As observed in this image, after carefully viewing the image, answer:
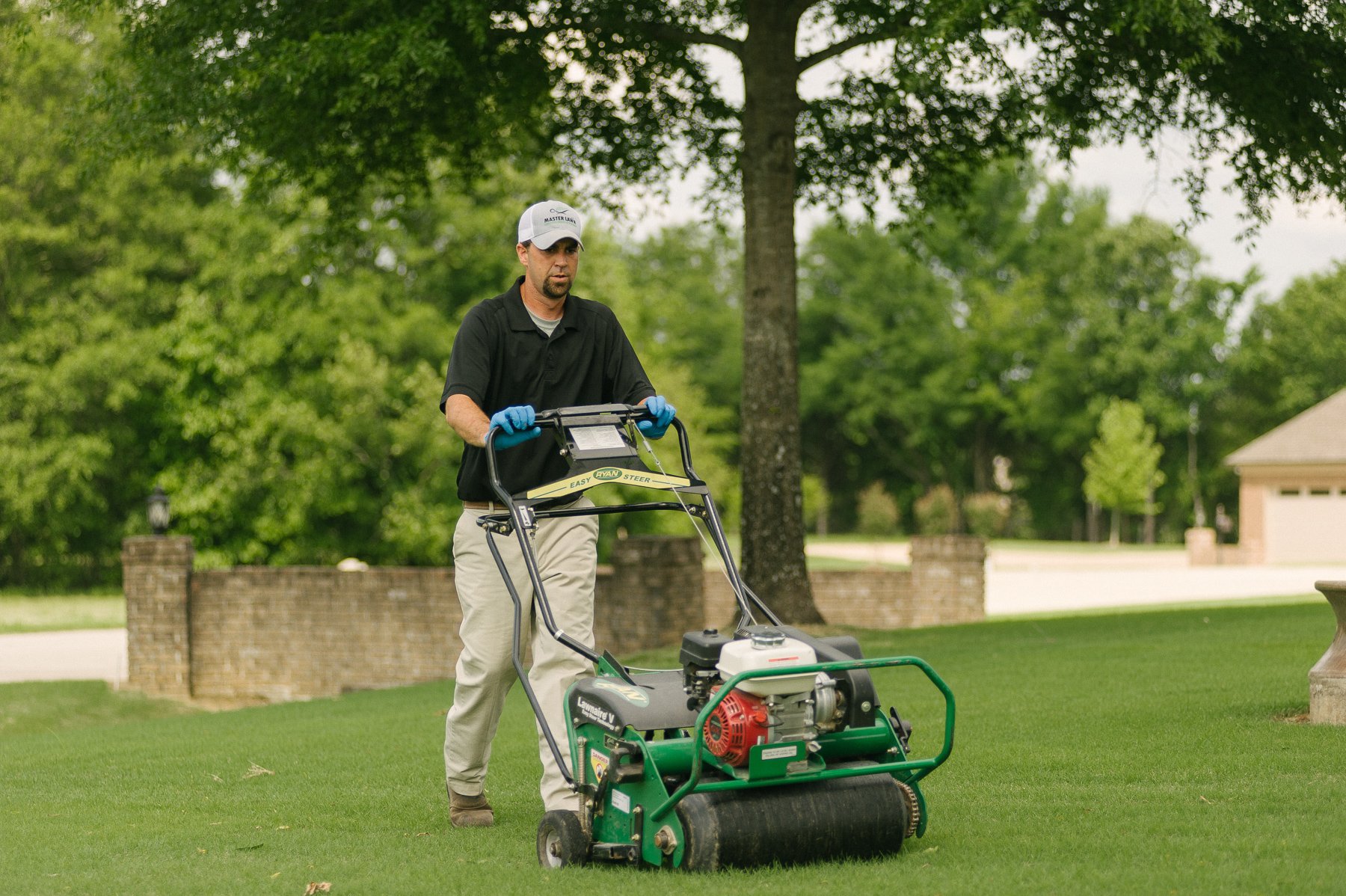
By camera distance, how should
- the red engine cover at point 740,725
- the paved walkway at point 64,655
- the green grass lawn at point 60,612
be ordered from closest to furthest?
1. the red engine cover at point 740,725
2. the paved walkway at point 64,655
3. the green grass lawn at point 60,612

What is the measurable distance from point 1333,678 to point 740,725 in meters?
4.31

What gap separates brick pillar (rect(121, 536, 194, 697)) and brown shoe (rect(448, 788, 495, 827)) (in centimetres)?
1596

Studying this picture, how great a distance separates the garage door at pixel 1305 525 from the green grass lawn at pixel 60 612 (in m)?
32.8

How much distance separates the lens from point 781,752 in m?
4.48

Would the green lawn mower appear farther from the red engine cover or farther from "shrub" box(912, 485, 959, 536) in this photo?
"shrub" box(912, 485, 959, 536)

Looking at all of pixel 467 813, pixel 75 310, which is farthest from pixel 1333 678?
pixel 75 310

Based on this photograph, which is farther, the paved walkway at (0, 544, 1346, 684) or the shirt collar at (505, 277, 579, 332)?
the paved walkway at (0, 544, 1346, 684)

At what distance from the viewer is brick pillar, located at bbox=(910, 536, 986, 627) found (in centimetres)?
2277

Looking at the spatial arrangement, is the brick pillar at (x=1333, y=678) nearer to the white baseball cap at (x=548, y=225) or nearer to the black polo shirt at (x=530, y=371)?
the black polo shirt at (x=530, y=371)

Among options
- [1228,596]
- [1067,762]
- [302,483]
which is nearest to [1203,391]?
[1228,596]

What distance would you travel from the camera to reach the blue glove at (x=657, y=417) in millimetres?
5273

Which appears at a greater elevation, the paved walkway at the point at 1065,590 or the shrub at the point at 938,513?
the shrub at the point at 938,513

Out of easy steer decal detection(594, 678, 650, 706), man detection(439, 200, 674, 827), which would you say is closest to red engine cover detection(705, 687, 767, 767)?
easy steer decal detection(594, 678, 650, 706)

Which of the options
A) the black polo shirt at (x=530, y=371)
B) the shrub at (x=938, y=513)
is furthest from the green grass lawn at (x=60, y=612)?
the shrub at (x=938, y=513)
